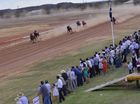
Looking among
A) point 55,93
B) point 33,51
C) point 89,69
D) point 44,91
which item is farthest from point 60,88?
point 33,51

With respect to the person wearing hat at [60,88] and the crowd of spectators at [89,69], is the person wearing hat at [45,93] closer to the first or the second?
the crowd of spectators at [89,69]

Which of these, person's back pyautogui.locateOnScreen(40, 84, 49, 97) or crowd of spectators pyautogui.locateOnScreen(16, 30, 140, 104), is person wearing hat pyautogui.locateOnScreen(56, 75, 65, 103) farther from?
person's back pyautogui.locateOnScreen(40, 84, 49, 97)

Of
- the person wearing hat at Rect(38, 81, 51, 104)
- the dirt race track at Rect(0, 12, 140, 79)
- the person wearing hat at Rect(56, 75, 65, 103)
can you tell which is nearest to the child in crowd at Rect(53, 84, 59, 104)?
the person wearing hat at Rect(56, 75, 65, 103)

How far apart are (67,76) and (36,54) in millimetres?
19097

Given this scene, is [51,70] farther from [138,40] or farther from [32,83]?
[138,40]

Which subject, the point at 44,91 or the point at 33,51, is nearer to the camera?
the point at 44,91

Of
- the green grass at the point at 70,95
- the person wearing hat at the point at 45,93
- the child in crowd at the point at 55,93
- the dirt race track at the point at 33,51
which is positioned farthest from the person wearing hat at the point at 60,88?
the dirt race track at the point at 33,51

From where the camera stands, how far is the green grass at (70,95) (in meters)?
21.8

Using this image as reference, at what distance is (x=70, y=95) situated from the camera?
23.1 m

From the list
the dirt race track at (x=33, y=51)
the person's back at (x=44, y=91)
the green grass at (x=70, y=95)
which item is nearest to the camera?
the person's back at (x=44, y=91)

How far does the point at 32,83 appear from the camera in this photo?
28.0m

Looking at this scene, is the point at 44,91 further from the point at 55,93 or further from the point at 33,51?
the point at 33,51

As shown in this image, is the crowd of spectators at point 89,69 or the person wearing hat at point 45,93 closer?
the person wearing hat at point 45,93

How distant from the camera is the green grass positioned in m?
21.8
